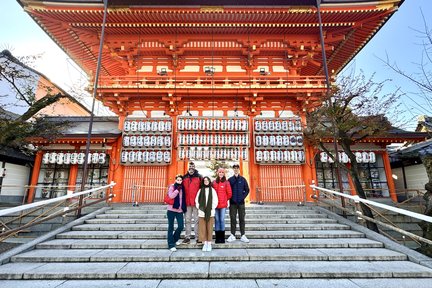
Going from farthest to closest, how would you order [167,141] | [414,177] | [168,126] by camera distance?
[414,177] < [168,126] < [167,141]

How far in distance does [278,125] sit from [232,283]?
9.98 meters

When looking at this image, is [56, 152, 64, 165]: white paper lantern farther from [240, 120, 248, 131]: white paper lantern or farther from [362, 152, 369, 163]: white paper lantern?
[362, 152, 369, 163]: white paper lantern

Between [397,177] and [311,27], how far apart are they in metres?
12.7

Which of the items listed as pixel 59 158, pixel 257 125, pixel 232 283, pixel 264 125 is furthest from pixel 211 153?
pixel 59 158

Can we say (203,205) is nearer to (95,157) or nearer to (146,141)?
(146,141)

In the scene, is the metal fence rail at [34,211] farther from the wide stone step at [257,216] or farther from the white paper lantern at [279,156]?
the white paper lantern at [279,156]

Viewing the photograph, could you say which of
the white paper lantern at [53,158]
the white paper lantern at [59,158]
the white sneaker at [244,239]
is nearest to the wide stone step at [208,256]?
the white sneaker at [244,239]

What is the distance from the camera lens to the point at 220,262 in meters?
4.88

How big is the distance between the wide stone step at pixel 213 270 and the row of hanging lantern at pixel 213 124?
27.3ft

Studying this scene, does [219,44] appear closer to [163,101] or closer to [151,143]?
[163,101]

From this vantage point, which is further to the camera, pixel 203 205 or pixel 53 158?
pixel 53 158

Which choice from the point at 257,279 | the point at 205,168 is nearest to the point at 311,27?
the point at 257,279

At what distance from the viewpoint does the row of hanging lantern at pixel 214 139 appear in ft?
40.3

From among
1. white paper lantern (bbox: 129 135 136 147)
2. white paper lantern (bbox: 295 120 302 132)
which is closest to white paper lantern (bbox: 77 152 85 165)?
white paper lantern (bbox: 129 135 136 147)
